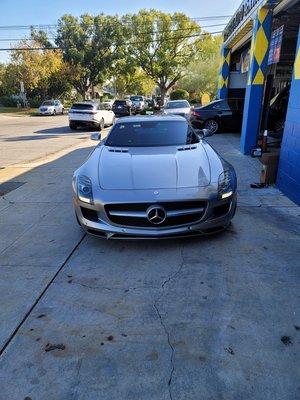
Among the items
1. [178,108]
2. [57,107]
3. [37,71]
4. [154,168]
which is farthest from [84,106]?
[37,71]

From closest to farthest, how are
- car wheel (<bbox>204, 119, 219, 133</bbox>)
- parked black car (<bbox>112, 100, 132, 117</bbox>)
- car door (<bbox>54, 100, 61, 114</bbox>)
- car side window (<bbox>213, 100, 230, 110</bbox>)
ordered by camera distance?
car side window (<bbox>213, 100, 230, 110</bbox>)
car wheel (<bbox>204, 119, 219, 133</bbox>)
parked black car (<bbox>112, 100, 132, 117</bbox>)
car door (<bbox>54, 100, 61, 114</bbox>)

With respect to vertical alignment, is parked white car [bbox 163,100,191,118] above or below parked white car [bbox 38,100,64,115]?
above

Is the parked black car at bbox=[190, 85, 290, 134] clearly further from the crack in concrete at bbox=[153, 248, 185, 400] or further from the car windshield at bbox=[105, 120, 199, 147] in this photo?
the crack in concrete at bbox=[153, 248, 185, 400]

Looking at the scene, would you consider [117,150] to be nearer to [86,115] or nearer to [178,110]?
[86,115]

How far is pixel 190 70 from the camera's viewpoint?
48.2 m

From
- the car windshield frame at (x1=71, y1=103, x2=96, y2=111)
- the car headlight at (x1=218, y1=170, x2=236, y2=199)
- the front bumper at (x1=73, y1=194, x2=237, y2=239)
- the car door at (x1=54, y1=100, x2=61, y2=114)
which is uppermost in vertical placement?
the car headlight at (x1=218, y1=170, x2=236, y2=199)

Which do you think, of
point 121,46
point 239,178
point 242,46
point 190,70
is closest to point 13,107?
point 121,46

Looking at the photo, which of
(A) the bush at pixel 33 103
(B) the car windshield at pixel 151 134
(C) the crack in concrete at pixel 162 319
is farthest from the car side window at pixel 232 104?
(A) the bush at pixel 33 103

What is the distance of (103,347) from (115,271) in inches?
43.5

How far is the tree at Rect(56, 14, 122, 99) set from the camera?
4466 cm

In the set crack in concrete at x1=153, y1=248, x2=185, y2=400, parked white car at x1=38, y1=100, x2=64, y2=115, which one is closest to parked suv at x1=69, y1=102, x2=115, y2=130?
crack in concrete at x1=153, y1=248, x2=185, y2=400

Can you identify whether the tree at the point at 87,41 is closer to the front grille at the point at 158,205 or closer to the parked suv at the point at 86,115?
the parked suv at the point at 86,115

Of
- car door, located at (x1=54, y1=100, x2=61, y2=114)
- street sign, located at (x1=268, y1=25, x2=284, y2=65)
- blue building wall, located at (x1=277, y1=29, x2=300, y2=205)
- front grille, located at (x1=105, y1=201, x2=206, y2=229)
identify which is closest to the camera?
front grille, located at (x1=105, y1=201, x2=206, y2=229)

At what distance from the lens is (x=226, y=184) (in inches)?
165
